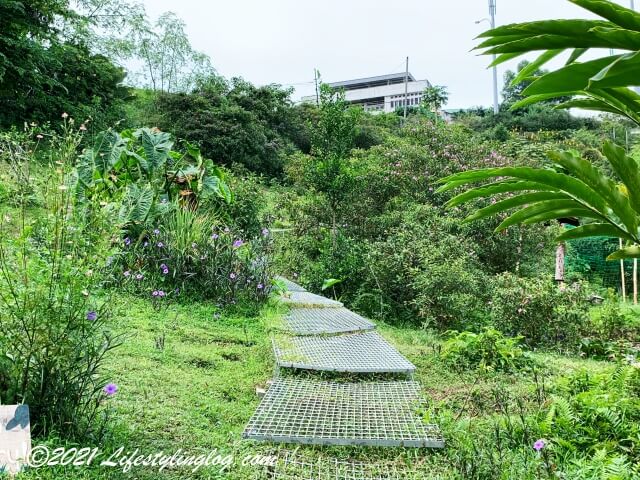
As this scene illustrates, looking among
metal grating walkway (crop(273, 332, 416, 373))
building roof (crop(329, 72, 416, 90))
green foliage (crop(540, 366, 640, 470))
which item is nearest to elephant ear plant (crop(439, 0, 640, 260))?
green foliage (crop(540, 366, 640, 470))

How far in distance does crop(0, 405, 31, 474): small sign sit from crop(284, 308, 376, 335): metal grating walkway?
7.57 feet

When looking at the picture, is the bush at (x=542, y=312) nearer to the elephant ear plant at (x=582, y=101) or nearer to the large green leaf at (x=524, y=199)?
the elephant ear plant at (x=582, y=101)

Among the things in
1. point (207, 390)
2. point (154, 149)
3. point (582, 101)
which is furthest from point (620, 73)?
point (154, 149)

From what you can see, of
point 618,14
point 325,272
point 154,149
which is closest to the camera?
point 618,14

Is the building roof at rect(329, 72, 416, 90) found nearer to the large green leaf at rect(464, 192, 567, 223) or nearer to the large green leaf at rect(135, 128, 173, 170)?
the large green leaf at rect(135, 128, 173, 170)

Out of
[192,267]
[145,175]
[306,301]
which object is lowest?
[306,301]

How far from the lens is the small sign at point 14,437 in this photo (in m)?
1.47

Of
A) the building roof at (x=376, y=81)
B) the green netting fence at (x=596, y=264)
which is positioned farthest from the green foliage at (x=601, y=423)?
the building roof at (x=376, y=81)

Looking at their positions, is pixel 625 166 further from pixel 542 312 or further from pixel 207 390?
pixel 542 312

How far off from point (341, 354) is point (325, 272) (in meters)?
3.37

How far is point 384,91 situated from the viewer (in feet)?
156

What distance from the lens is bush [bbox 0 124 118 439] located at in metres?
1.63

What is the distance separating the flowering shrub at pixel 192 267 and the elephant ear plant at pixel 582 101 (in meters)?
3.51

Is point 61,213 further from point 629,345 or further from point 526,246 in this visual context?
point 526,246
